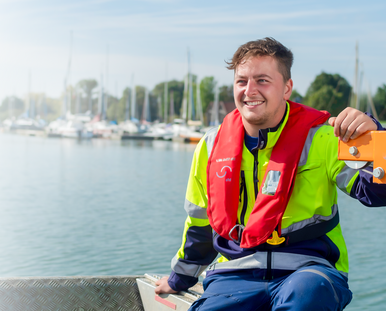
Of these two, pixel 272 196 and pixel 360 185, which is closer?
pixel 360 185

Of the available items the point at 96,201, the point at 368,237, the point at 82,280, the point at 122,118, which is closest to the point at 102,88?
the point at 122,118

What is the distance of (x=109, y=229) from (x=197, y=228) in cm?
791

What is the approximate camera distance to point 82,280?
3.19m

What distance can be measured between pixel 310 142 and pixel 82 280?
1.79 meters

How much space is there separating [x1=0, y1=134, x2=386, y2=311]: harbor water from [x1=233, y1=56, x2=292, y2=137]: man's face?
4.56 metres

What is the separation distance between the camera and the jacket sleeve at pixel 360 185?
1951 mm

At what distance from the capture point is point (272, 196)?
2.18 metres

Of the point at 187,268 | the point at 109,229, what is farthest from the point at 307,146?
the point at 109,229

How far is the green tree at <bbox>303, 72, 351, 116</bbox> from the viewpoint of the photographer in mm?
60312

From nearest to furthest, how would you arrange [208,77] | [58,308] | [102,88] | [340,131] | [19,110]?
[340,131], [58,308], [102,88], [208,77], [19,110]

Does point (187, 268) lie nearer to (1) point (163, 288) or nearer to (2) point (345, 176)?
(1) point (163, 288)

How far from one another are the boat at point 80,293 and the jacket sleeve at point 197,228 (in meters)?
0.40

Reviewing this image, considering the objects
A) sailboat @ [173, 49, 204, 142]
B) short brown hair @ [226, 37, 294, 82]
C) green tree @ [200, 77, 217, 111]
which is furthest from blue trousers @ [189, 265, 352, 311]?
green tree @ [200, 77, 217, 111]

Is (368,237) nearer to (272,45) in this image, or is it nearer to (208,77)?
(272,45)
